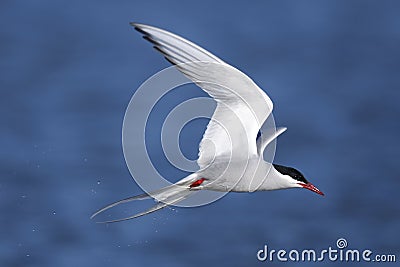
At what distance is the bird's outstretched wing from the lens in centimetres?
412

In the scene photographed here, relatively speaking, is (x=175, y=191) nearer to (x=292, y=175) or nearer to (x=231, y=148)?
(x=231, y=148)

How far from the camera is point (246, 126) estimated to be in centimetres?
457

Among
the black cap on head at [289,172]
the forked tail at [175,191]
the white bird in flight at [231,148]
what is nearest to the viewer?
the white bird in flight at [231,148]

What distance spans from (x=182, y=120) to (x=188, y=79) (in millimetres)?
630

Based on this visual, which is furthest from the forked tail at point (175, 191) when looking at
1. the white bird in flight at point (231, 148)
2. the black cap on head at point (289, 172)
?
the black cap on head at point (289, 172)

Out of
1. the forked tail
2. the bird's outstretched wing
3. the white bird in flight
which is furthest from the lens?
the forked tail

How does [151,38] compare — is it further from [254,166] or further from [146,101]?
[254,166]

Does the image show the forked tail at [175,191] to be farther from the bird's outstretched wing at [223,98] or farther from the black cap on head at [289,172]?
the black cap on head at [289,172]

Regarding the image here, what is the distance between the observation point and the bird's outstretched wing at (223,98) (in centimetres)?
412

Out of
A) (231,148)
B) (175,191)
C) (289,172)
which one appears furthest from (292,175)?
(175,191)

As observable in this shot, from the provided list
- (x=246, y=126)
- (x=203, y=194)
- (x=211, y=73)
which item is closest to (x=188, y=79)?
(x=211, y=73)

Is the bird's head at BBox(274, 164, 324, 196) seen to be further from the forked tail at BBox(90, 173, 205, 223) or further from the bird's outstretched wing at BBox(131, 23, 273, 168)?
the forked tail at BBox(90, 173, 205, 223)

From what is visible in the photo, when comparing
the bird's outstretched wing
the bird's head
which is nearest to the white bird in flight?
the bird's outstretched wing

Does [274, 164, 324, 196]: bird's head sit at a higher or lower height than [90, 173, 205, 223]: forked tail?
higher
